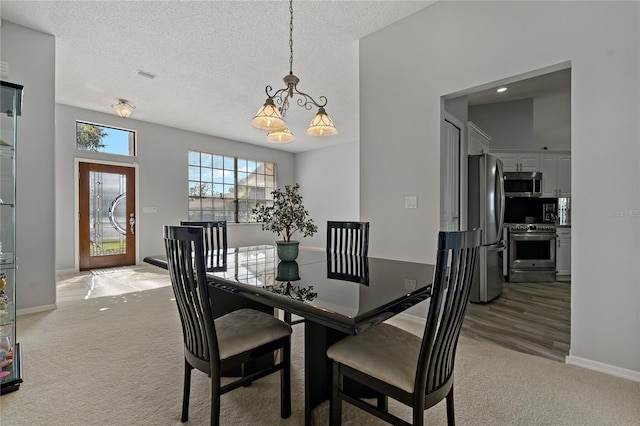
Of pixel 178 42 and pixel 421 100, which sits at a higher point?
pixel 178 42

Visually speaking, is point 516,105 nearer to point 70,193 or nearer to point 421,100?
point 421,100

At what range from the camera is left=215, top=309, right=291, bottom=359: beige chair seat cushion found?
1391 mm

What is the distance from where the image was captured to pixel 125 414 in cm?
155

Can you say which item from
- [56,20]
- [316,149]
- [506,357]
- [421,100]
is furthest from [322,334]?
[316,149]

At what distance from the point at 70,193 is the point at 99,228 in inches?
29.6

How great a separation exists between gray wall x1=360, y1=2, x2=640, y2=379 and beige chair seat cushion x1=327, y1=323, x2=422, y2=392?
62.0 inches

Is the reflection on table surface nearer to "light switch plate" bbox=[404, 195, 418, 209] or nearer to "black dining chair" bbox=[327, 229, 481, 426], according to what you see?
"black dining chair" bbox=[327, 229, 481, 426]

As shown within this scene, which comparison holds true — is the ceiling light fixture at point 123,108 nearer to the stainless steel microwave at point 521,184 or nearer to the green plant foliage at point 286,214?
the green plant foliage at point 286,214

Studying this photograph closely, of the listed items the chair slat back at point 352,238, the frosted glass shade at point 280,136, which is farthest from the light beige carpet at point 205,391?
the frosted glass shade at point 280,136

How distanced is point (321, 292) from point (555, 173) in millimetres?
5676

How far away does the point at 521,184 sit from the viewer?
490 cm

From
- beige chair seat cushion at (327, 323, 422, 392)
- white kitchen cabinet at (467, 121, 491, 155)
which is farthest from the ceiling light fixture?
beige chair seat cushion at (327, 323, 422, 392)

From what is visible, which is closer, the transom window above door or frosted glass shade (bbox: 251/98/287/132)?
frosted glass shade (bbox: 251/98/287/132)

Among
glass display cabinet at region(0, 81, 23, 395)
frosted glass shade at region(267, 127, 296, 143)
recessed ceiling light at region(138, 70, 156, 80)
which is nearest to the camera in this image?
glass display cabinet at region(0, 81, 23, 395)
